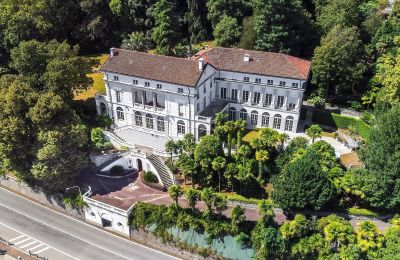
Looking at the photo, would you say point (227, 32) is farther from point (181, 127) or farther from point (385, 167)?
point (385, 167)

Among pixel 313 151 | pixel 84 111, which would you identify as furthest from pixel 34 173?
pixel 313 151

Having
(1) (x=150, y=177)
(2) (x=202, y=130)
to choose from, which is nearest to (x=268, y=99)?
(2) (x=202, y=130)

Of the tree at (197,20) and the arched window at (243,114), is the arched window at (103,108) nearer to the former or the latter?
the arched window at (243,114)

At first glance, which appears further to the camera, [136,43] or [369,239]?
[136,43]

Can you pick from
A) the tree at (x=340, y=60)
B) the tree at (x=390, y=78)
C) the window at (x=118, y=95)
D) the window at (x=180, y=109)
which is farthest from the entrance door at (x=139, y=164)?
the tree at (x=390, y=78)

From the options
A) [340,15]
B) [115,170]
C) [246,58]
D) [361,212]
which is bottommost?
[115,170]
